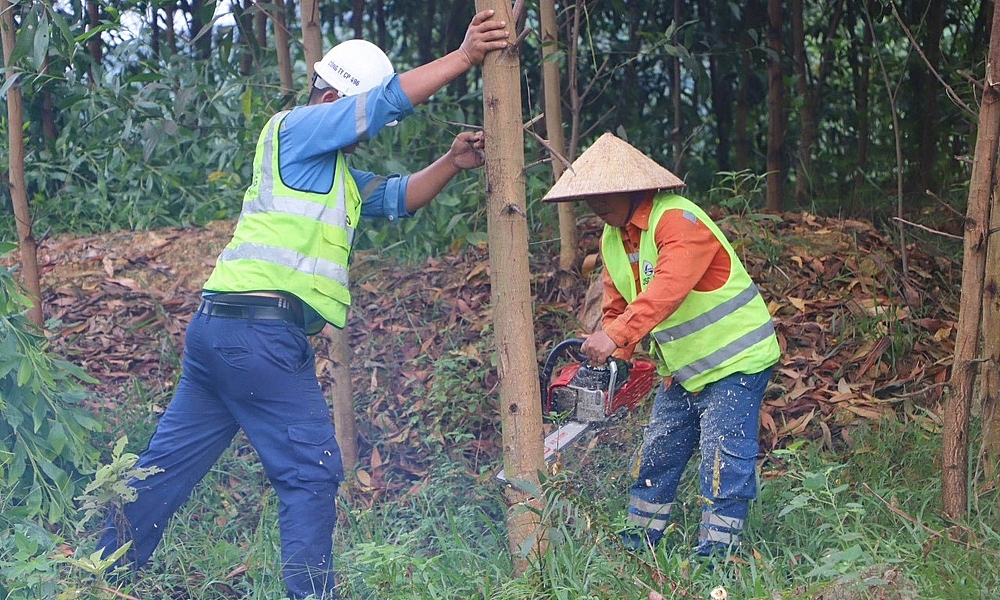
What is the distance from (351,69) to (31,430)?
77.8 inches

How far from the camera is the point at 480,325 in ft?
17.0

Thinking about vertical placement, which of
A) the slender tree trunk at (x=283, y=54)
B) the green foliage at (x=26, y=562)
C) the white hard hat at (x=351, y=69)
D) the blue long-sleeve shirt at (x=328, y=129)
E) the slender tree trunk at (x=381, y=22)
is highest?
the slender tree trunk at (x=381, y=22)

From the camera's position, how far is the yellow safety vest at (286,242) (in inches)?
135

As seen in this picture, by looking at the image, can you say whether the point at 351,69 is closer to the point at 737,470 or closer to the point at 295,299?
the point at 295,299

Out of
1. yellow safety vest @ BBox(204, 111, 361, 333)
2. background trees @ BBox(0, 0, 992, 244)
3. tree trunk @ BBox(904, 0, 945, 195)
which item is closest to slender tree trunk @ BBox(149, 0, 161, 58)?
background trees @ BBox(0, 0, 992, 244)

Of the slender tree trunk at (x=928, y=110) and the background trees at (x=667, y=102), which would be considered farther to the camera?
the slender tree trunk at (x=928, y=110)

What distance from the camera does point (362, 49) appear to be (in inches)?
141

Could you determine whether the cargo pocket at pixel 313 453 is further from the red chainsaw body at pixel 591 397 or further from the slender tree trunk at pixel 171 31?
the slender tree trunk at pixel 171 31

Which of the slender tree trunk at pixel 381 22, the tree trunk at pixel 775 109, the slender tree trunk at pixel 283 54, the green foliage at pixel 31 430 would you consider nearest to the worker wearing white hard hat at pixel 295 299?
the green foliage at pixel 31 430

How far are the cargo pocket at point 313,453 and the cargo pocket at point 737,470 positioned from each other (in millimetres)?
1335

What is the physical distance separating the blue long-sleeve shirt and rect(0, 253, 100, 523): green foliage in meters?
1.37

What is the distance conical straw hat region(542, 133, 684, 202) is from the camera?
3527mm

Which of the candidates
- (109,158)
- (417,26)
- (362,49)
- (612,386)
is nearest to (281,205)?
(362,49)

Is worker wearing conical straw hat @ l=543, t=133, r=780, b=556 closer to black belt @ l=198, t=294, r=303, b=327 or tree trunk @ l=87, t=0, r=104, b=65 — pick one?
black belt @ l=198, t=294, r=303, b=327
